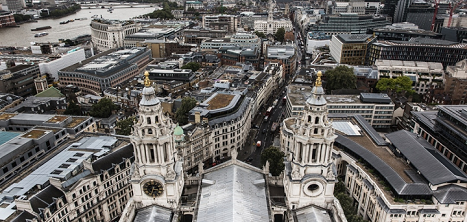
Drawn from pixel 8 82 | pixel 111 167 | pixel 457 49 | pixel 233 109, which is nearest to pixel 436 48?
pixel 457 49

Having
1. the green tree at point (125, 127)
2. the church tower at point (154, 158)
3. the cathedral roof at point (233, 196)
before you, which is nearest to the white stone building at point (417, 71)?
the green tree at point (125, 127)

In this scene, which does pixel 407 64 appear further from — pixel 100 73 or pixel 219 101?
pixel 100 73

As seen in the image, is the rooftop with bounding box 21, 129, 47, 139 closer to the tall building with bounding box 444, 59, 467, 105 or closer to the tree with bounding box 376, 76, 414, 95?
the tree with bounding box 376, 76, 414, 95

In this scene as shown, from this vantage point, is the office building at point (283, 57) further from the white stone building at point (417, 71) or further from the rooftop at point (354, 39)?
the white stone building at point (417, 71)

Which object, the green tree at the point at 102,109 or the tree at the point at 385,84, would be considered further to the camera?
the tree at the point at 385,84

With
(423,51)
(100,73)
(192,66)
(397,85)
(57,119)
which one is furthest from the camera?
(192,66)

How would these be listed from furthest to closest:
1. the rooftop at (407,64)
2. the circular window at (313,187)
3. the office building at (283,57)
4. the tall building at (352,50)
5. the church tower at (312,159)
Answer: the tall building at (352,50) → the office building at (283,57) → the rooftop at (407,64) → the circular window at (313,187) → the church tower at (312,159)

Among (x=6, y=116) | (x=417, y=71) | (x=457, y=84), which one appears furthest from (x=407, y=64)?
(x=6, y=116)
